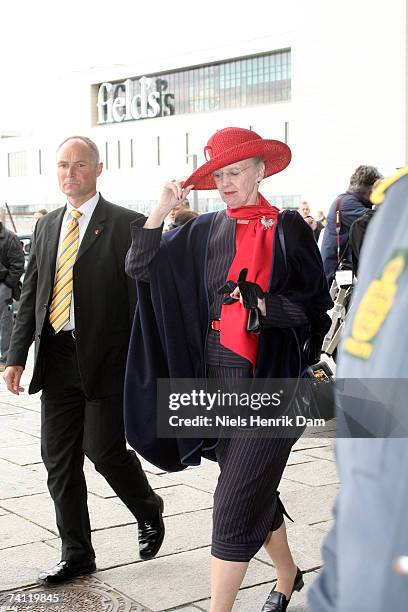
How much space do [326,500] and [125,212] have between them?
6.73 ft

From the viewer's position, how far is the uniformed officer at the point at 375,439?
1244mm

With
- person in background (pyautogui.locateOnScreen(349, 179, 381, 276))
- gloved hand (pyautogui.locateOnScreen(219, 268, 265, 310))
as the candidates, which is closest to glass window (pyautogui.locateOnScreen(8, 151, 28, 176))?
person in background (pyautogui.locateOnScreen(349, 179, 381, 276))

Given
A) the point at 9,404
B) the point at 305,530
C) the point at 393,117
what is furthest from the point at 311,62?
the point at 305,530

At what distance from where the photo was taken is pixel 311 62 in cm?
5394

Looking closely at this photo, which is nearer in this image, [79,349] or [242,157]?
[242,157]

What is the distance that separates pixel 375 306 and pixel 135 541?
3.50 meters

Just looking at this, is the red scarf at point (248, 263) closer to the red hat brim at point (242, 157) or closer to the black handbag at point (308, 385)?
the black handbag at point (308, 385)

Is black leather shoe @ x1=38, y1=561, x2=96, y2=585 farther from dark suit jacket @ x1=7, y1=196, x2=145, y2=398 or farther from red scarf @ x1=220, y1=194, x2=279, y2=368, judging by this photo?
red scarf @ x1=220, y1=194, x2=279, y2=368

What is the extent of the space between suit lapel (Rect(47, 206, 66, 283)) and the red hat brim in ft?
2.58

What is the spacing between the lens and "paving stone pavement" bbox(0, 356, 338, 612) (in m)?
3.92

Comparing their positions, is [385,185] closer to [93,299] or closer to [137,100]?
[93,299]

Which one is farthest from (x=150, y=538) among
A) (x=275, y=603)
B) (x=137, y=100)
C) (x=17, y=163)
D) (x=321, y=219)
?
(x=17, y=163)

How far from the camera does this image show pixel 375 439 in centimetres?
133

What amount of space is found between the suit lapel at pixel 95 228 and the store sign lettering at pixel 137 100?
7869 cm
